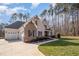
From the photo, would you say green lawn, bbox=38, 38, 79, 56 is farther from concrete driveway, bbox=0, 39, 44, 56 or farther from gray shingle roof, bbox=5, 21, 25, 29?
gray shingle roof, bbox=5, 21, 25, 29

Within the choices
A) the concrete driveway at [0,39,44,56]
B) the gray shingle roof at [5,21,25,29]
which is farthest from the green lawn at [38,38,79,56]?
the gray shingle roof at [5,21,25,29]

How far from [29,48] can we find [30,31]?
0.22m

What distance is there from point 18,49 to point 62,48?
0.57 m

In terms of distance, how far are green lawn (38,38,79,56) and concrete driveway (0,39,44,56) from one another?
86 millimetres

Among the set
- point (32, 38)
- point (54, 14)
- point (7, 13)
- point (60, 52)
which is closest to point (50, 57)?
point (60, 52)

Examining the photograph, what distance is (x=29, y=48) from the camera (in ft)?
11.2

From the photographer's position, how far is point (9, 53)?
335cm

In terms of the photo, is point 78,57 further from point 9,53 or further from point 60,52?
point 9,53

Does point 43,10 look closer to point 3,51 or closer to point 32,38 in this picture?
point 32,38

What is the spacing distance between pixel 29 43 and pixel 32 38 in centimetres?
8

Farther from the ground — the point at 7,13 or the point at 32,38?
the point at 7,13

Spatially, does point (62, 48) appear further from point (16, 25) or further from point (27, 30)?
point (16, 25)

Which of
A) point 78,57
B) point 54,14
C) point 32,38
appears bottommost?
point 78,57

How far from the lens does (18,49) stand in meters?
3.40
